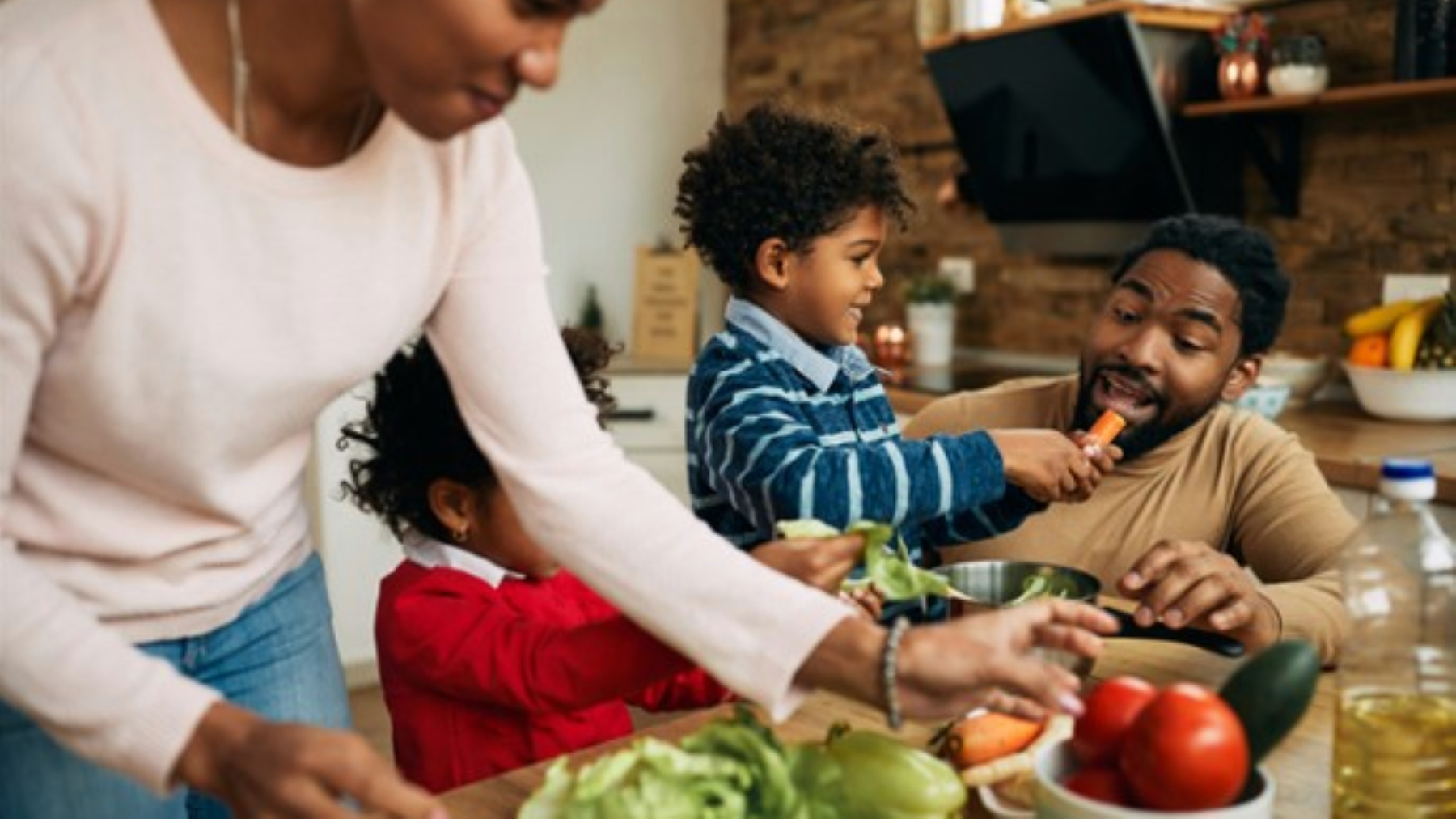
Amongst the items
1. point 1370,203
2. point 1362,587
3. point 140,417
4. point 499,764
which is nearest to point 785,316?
point 499,764

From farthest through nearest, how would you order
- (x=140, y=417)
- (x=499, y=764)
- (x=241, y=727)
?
(x=499, y=764)
(x=140, y=417)
(x=241, y=727)

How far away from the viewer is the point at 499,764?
135 centimetres

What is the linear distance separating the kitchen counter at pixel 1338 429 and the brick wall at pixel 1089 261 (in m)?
0.19

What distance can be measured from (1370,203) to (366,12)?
2.82 meters

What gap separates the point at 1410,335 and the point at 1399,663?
1.95 metres

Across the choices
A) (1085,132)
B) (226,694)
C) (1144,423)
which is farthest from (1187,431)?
(1085,132)

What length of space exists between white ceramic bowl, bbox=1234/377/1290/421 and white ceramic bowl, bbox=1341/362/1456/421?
0.19m

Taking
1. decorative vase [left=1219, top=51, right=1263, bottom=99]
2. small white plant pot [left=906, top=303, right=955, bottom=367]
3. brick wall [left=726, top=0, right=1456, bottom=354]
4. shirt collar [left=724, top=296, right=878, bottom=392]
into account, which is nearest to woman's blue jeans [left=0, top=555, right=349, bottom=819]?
shirt collar [left=724, top=296, right=878, bottom=392]

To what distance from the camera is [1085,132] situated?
348 centimetres

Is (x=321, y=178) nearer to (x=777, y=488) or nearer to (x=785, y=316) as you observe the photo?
(x=777, y=488)

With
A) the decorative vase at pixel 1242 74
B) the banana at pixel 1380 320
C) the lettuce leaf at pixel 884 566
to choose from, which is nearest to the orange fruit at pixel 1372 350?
the banana at pixel 1380 320

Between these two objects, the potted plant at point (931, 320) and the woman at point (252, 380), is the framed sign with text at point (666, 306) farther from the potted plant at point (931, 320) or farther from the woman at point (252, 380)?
the woman at point (252, 380)

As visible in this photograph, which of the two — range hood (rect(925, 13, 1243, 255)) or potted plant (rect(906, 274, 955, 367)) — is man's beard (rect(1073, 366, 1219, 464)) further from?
potted plant (rect(906, 274, 955, 367))

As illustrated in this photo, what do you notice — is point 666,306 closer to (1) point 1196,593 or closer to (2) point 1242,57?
(2) point 1242,57
